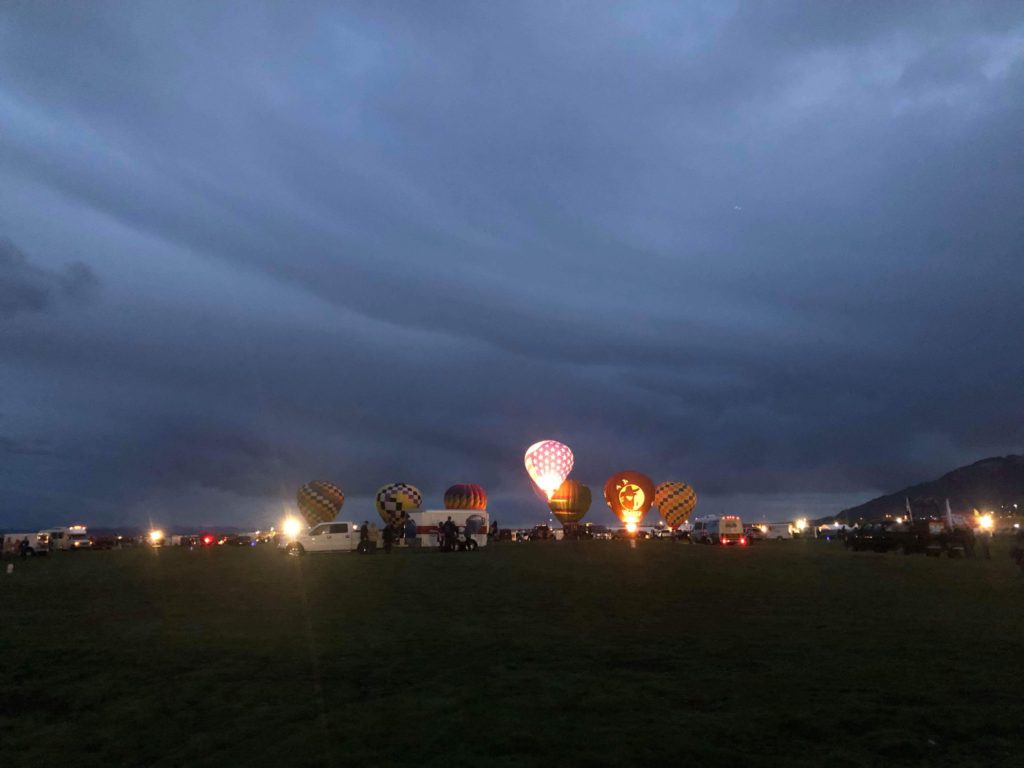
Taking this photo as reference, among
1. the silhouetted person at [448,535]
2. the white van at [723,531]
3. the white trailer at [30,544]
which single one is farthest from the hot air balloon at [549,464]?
the white trailer at [30,544]

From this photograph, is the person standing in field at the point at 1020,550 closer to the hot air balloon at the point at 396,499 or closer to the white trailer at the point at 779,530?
the hot air balloon at the point at 396,499

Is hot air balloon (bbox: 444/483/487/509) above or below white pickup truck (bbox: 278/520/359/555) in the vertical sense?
above

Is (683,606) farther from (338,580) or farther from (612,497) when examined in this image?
(612,497)

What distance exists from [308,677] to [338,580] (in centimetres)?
1463

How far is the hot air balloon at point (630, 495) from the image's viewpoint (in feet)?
241

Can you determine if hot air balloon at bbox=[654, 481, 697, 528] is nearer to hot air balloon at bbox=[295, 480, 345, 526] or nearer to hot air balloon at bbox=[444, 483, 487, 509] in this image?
hot air balloon at bbox=[444, 483, 487, 509]

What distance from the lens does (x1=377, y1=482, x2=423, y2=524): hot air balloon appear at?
222 ft

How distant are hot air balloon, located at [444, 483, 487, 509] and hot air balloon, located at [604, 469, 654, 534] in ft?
40.0

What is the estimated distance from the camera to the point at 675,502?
75.3 meters

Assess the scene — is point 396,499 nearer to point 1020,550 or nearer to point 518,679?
point 1020,550

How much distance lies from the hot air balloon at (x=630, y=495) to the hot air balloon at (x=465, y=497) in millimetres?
12195

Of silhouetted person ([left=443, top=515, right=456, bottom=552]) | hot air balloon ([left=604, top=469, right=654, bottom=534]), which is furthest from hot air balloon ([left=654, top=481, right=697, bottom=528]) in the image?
silhouetted person ([left=443, top=515, right=456, bottom=552])

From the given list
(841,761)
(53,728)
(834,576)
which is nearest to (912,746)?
(841,761)

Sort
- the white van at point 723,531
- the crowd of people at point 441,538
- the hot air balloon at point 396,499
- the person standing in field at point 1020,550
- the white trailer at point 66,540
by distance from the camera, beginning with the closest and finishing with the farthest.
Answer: the person standing in field at point 1020,550 → the crowd of people at point 441,538 → the white van at point 723,531 → the hot air balloon at point 396,499 → the white trailer at point 66,540
